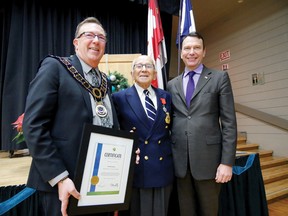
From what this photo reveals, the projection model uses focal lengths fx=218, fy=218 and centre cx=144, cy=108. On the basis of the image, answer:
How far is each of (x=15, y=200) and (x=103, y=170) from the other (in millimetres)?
750

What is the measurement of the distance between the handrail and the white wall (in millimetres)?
97

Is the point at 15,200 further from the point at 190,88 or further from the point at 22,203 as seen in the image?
→ the point at 190,88

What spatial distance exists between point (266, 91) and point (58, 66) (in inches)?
179

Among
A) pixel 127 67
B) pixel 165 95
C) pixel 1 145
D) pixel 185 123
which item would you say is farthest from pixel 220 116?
pixel 1 145

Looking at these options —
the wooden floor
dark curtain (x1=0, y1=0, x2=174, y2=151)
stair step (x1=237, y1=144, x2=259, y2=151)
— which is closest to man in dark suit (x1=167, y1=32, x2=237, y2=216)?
the wooden floor

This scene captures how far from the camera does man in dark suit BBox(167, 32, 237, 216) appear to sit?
4.11ft

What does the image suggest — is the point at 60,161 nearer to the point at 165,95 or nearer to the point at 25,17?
the point at 165,95

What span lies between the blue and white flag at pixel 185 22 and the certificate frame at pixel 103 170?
2202mm

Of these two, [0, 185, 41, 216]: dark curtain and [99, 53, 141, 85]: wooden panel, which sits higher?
[99, 53, 141, 85]: wooden panel

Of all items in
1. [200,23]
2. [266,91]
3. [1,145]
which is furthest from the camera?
[200,23]

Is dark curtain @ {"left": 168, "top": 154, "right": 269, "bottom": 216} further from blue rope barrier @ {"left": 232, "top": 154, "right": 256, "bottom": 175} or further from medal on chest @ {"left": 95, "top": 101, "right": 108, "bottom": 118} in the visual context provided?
medal on chest @ {"left": 95, "top": 101, "right": 108, "bottom": 118}

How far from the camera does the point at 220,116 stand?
1328 mm

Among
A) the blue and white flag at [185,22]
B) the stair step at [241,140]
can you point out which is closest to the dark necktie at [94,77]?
the blue and white flag at [185,22]

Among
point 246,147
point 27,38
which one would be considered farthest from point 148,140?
point 246,147
